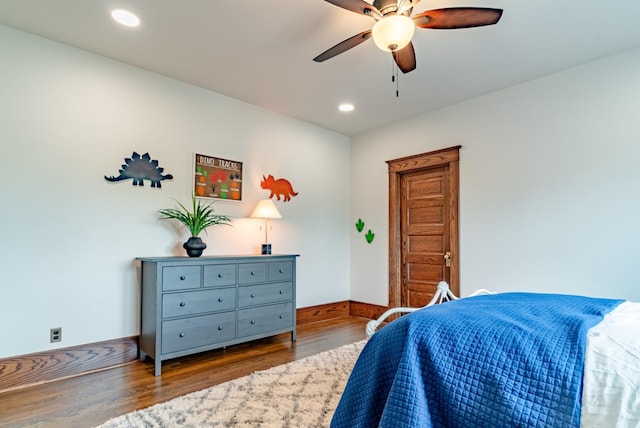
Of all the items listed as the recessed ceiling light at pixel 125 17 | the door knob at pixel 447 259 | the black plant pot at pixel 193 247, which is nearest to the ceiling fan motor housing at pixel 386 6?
the recessed ceiling light at pixel 125 17

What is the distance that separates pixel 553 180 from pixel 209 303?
328 centimetres

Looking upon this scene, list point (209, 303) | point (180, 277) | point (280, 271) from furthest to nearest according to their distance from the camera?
point (280, 271)
point (209, 303)
point (180, 277)

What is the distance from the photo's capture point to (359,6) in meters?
1.93

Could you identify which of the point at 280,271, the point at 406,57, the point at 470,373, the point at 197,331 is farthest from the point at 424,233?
the point at 470,373

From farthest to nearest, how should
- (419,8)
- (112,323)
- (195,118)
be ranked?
1. (195,118)
2. (112,323)
3. (419,8)

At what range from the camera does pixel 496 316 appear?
1411 mm

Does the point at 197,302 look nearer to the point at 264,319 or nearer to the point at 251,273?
the point at 251,273

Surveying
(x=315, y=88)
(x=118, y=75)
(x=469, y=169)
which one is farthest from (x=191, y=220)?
(x=469, y=169)

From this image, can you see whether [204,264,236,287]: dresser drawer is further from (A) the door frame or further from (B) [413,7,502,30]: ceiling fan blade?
(B) [413,7,502,30]: ceiling fan blade

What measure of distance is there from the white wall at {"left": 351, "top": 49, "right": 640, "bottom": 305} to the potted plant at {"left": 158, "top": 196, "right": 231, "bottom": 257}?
2.57 meters

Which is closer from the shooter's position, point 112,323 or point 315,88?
point 112,323

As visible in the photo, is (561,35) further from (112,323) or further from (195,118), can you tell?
(112,323)

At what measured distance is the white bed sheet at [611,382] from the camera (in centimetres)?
89

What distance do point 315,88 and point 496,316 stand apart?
280cm
